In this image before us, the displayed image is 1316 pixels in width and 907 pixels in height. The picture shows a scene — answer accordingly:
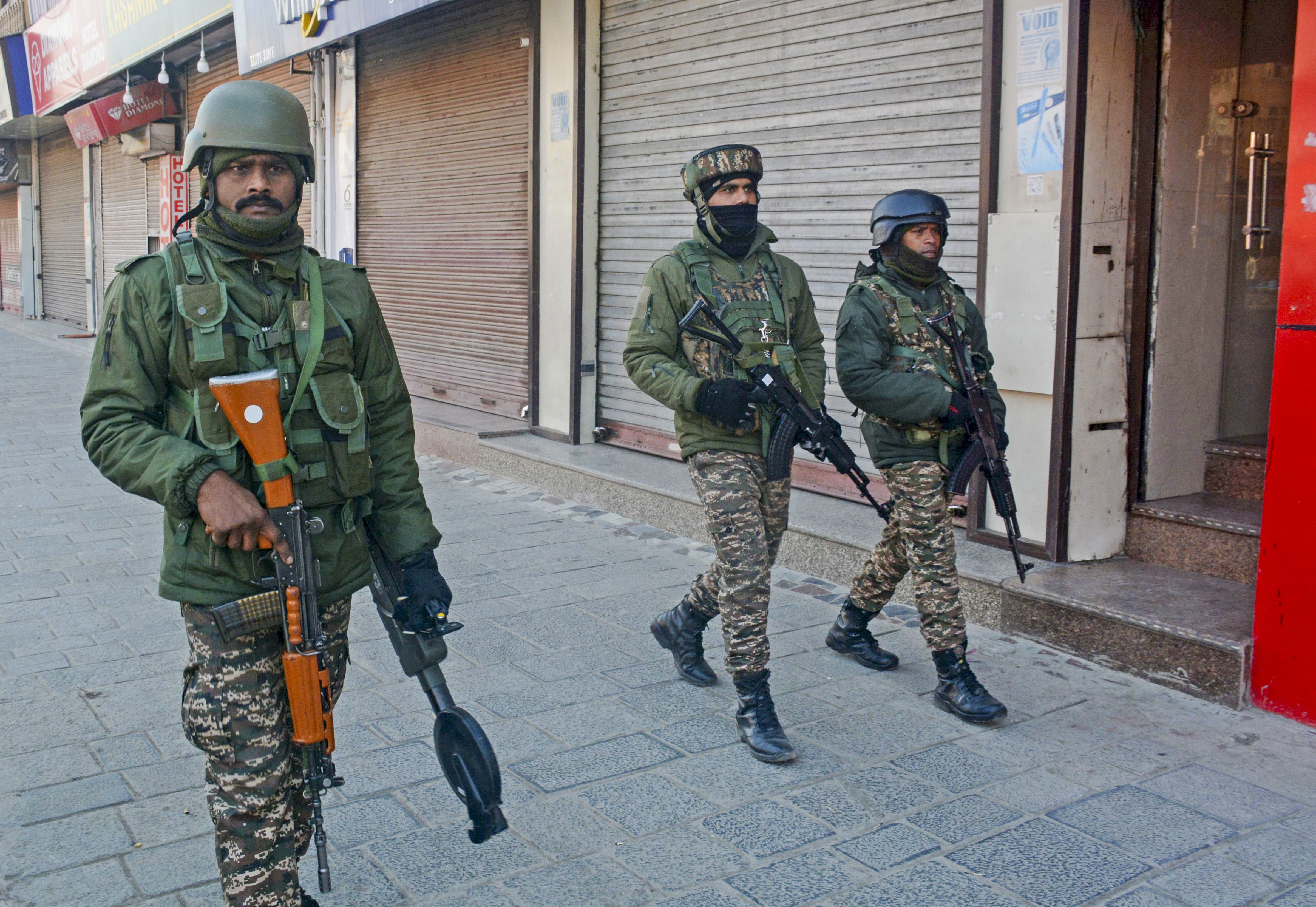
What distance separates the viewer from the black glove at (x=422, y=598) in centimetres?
278

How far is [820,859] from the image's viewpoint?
3293 millimetres

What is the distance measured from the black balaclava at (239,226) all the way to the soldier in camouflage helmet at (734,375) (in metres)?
1.61

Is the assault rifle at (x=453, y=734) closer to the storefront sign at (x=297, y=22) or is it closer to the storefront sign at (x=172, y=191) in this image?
the storefront sign at (x=297, y=22)

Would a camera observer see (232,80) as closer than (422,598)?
No

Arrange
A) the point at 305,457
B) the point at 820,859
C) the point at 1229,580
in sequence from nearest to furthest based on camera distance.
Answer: the point at 305,457 → the point at 820,859 → the point at 1229,580

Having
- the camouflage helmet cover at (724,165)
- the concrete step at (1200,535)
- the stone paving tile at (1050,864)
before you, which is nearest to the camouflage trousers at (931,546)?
the stone paving tile at (1050,864)

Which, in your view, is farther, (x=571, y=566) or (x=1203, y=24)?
(x=571, y=566)

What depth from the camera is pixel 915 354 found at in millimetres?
4375

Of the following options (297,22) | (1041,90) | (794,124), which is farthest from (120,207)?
(1041,90)

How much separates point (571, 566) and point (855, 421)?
5.68ft

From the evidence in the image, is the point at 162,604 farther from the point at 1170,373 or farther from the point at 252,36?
the point at 252,36

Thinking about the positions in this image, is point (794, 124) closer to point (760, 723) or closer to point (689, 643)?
point (689, 643)

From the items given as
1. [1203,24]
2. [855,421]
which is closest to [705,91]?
[855,421]

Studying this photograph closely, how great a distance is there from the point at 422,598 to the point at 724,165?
1998 millimetres
